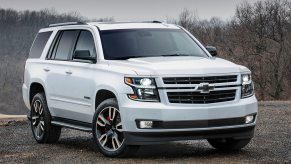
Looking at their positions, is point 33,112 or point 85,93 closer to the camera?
point 85,93

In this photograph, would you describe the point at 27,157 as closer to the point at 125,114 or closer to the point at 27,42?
the point at 125,114

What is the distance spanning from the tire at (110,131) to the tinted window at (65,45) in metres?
1.82

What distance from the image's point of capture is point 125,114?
7.92 metres

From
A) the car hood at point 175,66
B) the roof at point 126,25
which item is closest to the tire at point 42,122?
the roof at point 126,25

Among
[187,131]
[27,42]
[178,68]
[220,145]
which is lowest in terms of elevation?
[27,42]

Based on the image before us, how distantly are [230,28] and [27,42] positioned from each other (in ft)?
111

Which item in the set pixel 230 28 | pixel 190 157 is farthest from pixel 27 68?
pixel 230 28

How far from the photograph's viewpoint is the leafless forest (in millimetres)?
64312

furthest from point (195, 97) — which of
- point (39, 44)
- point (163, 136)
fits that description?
point (39, 44)

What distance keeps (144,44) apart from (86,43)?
928mm

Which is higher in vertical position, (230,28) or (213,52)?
(213,52)

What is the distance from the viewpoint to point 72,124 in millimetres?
9555

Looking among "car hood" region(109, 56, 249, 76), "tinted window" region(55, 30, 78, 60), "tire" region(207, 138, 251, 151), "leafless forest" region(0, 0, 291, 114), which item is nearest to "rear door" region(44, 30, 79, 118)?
"tinted window" region(55, 30, 78, 60)

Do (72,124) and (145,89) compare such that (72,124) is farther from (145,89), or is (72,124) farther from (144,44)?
(145,89)
